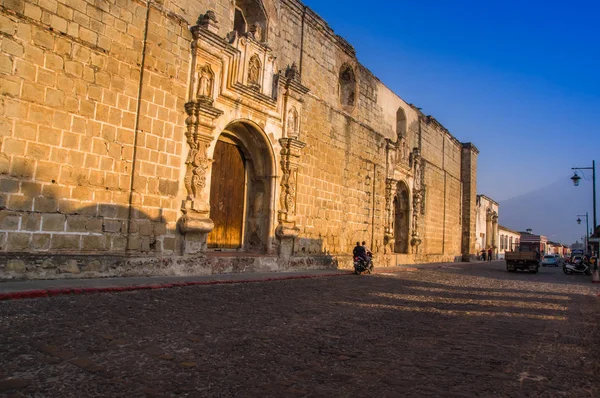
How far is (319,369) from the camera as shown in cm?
379

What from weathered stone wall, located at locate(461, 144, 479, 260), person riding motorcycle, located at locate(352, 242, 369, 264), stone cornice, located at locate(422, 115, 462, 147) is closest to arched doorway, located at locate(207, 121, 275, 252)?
person riding motorcycle, located at locate(352, 242, 369, 264)

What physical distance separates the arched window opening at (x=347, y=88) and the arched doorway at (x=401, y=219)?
263 inches

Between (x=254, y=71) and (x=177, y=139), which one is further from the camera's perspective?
(x=254, y=71)

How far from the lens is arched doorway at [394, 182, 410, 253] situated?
77.3 feet

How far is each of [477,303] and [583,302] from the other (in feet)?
10.4

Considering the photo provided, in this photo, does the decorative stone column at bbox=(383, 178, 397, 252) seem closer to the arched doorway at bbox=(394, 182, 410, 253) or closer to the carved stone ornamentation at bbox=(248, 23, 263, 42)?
the arched doorway at bbox=(394, 182, 410, 253)

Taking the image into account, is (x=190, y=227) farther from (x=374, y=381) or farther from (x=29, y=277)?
(x=374, y=381)

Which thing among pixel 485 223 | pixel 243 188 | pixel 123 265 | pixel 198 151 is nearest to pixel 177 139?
pixel 198 151

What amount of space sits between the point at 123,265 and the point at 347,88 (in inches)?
A: 505

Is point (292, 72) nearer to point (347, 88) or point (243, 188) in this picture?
point (243, 188)

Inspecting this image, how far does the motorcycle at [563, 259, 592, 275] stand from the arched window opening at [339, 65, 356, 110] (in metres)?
16.3

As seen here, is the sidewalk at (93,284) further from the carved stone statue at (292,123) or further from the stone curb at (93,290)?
the carved stone statue at (292,123)

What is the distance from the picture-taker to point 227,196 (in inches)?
519

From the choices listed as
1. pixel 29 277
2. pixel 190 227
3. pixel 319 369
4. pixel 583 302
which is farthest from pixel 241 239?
pixel 319 369
